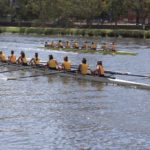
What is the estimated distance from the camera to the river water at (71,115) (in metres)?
19.5

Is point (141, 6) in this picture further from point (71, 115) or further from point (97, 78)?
point (71, 115)

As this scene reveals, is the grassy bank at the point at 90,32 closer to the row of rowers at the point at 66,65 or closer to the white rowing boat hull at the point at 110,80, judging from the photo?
the row of rowers at the point at 66,65

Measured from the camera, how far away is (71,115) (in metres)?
23.8

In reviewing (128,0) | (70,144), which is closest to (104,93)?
(70,144)

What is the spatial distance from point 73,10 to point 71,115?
89273 millimetres

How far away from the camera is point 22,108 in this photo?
2512 cm

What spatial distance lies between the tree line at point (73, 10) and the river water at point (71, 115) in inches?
2875

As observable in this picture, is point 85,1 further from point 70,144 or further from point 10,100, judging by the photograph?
point 70,144

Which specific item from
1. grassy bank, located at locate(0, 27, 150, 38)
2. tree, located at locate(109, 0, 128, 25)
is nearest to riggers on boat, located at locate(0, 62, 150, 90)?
grassy bank, located at locate(0, 27, 150, 38)

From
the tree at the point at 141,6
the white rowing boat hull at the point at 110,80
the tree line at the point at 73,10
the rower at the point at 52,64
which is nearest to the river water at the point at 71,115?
the white rowing boat hull at the point at 110,80

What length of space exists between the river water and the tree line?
240 feet

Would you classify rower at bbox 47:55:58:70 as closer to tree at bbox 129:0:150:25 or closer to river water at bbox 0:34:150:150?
river water at bbox 0:34:150:150

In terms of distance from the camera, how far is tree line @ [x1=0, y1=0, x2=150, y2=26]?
106750 millimetres

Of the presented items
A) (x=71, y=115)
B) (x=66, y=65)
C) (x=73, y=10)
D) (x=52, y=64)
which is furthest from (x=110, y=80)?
(x=73, y=10)
